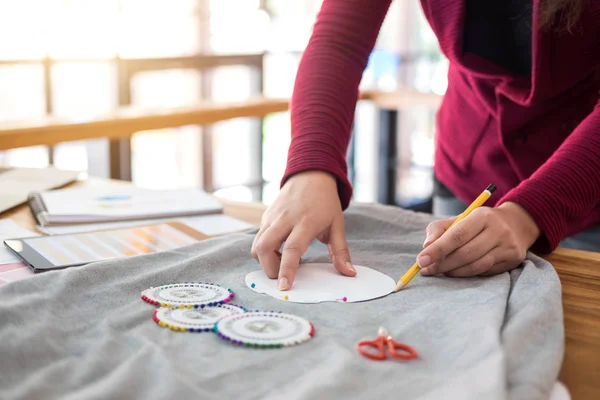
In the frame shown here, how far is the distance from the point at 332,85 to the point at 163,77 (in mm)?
3239

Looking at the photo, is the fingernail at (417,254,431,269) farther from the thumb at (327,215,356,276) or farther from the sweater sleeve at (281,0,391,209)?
the sweater sleeve at (281,0,391,209)

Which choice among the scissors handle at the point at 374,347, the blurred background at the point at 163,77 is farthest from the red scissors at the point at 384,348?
the blurred background at the point at 163,77

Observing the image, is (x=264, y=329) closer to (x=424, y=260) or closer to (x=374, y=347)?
(x=374, y=347)

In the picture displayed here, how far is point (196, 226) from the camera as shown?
1186 mm

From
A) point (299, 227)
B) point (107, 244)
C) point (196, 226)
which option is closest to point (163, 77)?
point (196, 226)

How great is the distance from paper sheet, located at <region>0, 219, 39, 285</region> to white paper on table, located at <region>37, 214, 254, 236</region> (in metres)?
0.04

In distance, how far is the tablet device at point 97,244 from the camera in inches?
37.2

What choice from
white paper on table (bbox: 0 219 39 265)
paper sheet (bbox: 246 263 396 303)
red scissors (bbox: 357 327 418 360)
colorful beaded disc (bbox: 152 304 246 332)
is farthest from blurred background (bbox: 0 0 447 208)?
red scissors (bbox: 357 327 418 360)

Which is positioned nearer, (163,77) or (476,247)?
(476,247)

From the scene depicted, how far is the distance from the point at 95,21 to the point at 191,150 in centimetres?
114

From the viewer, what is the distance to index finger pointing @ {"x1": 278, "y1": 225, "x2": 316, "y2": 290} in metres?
0.85

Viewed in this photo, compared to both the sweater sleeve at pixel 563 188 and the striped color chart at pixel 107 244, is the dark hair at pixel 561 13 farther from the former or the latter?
the striped color chart at pixel 107 244

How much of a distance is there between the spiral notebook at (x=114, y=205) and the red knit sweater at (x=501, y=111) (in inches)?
10.9

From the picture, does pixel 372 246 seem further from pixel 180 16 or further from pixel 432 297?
pixel 180 16
